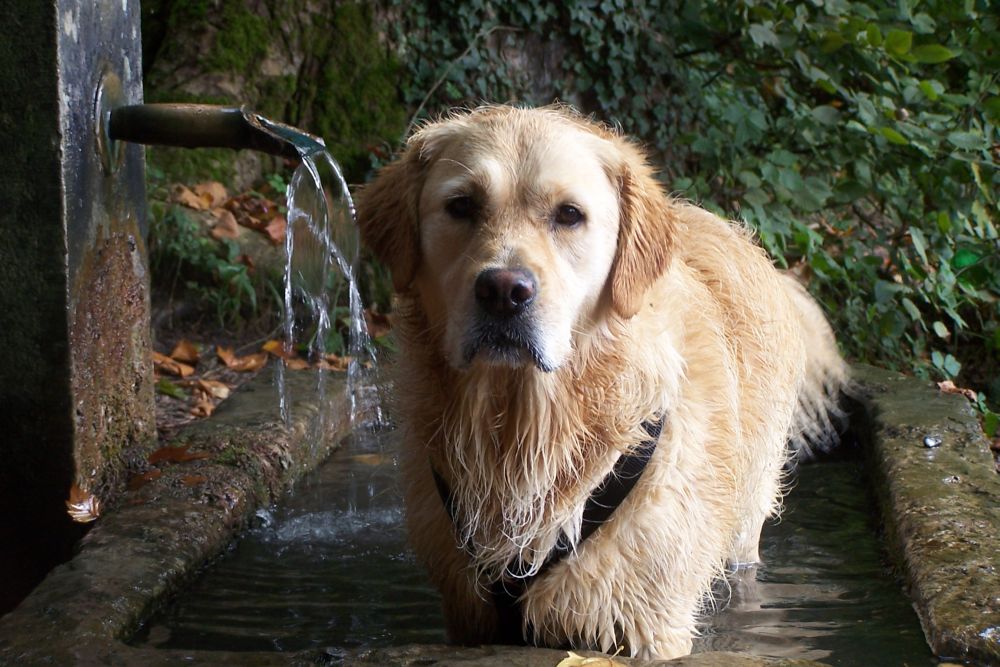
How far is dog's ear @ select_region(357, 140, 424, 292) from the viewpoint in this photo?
3051 mm

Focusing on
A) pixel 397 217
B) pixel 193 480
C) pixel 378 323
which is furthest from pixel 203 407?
pixel 397 217

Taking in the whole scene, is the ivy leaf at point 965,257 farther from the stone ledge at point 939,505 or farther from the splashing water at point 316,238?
the splashing water at point 316,238

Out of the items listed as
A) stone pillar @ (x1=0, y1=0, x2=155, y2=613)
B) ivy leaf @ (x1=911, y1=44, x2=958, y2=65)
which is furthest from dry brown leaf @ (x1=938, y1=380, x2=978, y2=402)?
stone pillar @ (x1=0, y1=0, x2=155, y2=613)

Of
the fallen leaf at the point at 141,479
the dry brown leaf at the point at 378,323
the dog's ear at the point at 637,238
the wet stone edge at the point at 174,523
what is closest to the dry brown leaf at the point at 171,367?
the wet stone edge at the point at 174,523

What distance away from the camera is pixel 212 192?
698cm

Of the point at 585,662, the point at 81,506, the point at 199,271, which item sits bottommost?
the point at 199,271

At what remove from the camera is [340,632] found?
3.44m

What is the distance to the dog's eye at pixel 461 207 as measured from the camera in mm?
2869

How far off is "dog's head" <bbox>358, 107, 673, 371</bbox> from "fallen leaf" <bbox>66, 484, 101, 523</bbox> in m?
1.31

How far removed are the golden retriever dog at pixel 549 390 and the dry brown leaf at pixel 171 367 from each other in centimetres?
306

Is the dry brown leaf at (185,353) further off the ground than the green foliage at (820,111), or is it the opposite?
the green foliage at (820,111)

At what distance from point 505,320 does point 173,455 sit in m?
1.95

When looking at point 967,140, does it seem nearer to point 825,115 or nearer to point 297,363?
point 825,115

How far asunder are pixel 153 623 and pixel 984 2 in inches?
208
